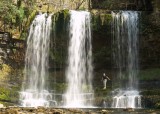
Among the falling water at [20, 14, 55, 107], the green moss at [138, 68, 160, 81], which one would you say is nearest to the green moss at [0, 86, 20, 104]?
the falling water at [20, 14, 55, 107]

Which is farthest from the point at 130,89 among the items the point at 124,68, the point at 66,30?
the point at 66,30

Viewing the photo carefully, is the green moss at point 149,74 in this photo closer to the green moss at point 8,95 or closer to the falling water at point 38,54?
the falling water at point 38,54

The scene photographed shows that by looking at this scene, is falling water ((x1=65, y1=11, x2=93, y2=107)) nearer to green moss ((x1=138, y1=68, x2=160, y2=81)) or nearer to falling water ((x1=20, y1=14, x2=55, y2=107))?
falling water ((x1=20, y1=14, x2=55, y2=107))

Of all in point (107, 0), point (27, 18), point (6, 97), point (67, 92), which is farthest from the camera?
point (107, 0)

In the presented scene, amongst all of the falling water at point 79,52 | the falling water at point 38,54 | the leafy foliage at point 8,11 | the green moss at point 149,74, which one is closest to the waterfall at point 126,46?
the green moss at point 149,74

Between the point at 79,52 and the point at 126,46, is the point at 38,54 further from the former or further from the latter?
the point at 126,46

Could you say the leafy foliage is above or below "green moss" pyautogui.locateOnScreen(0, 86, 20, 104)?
above

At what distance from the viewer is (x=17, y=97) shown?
27.0 meters

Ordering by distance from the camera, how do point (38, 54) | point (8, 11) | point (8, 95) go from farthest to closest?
point (8, 11)
point (38, 54)
point (8, 95)

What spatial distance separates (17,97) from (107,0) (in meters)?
12.1

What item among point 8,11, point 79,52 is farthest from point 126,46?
point 8,11

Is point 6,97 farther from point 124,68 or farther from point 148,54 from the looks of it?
point 148,54

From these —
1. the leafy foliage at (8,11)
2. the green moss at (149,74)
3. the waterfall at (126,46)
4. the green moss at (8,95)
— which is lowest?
the green moss at (8,95)

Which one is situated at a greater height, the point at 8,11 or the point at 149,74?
the point at 8,11
